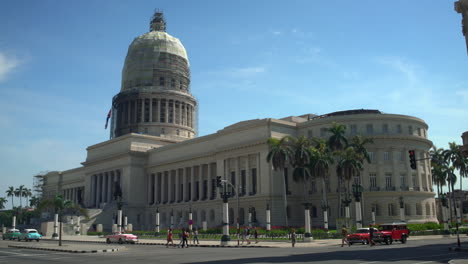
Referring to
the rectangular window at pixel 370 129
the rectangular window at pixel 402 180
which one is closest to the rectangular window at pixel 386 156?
the rectangular window at pixel 402 180

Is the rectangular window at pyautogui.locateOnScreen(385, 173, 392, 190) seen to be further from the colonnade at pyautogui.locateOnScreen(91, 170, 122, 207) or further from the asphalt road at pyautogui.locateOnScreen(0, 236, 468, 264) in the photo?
the colonnade at pyautogui.locateOnScreen(91, 170, 122, 207)

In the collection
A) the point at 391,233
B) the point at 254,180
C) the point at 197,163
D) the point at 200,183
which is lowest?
the point at 391,233

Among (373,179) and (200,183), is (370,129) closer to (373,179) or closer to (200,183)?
(373,179)

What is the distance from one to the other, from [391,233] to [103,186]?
82.2m

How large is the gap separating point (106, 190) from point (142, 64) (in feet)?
117

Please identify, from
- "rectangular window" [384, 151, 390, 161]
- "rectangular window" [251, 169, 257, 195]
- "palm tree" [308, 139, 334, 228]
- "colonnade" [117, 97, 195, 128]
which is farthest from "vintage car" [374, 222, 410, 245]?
"colonnade" [117, 97, 195, 128]

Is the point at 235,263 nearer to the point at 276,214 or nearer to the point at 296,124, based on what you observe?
the point at 276,214

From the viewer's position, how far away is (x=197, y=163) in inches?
3767

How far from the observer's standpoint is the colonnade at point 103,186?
10862 cm

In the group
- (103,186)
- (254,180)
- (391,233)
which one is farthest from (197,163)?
(391,233)

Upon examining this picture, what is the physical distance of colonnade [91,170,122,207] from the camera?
109 m

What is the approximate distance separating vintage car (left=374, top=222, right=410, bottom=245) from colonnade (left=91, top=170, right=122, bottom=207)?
75306 millimetres

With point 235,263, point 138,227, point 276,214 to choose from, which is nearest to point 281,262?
point 235,263

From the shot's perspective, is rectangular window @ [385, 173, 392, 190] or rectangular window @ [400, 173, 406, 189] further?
rectangular window @ [400, 173, 406, 189]
